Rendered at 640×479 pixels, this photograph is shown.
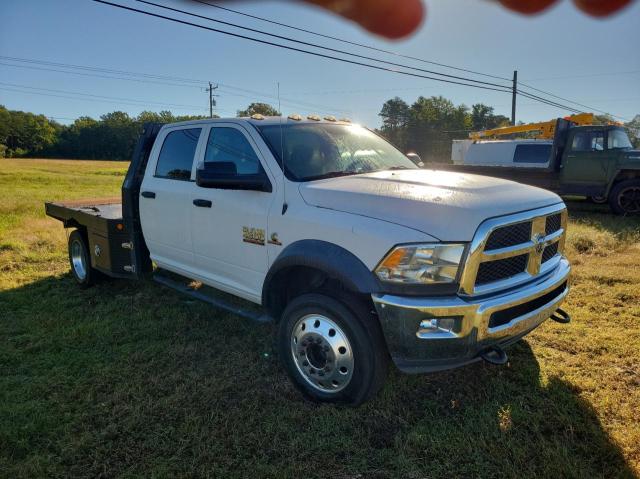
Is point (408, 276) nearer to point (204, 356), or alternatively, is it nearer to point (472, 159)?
point (204, 356)

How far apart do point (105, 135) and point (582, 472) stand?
95.2m

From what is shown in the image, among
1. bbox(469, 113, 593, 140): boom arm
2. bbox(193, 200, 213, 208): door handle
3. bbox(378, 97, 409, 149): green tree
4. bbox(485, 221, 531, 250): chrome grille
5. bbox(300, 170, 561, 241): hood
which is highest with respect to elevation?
bbox(378, 97, 409, 149): green tree

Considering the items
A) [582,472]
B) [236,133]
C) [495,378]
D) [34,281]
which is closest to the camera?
[582,472]

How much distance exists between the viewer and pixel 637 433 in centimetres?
293

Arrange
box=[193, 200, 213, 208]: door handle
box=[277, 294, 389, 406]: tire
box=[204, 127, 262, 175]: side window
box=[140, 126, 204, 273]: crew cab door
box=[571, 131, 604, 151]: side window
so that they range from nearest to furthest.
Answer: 1. box=[277, 294, 389, 406]: tire
2. box=[204, 127, 262, 175]: side window
3. box=[193, 200, 213, 208]: door handle
4. box=[140, 126, 204, 273]: crew cab door
5. box=[571, 131, 604, 151]: side window

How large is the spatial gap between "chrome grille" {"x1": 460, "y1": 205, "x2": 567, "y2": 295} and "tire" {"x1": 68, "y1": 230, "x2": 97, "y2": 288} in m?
4.73

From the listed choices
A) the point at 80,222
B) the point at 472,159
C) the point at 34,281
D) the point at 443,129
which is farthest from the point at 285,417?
the point at 443,129

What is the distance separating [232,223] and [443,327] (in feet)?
6.35

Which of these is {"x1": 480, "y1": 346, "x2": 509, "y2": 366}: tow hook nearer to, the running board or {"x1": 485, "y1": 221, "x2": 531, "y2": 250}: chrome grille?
{"x1": 485, "y1": 221, "x2": 531, "y2": 250}: chrome grille

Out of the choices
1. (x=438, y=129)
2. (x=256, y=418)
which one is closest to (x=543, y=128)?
(x=256, y=418)

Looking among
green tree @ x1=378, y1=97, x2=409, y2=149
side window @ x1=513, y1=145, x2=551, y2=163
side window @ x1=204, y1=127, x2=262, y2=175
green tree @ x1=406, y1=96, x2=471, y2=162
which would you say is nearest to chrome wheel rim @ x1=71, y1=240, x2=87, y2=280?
side window @ x1=204, y1=127, x2=262, y2=175

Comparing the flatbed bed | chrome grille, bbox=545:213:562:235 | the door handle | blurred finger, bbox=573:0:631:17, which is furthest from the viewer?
Result: the flatbed bed

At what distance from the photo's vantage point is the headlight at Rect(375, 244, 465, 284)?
2742mm

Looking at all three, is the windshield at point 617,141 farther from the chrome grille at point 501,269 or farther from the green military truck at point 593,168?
the chrome grille at point 501,269
